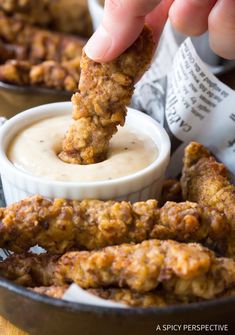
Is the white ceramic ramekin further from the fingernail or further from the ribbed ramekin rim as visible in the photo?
the fingernail

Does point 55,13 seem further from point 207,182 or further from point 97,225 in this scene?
point 97,225

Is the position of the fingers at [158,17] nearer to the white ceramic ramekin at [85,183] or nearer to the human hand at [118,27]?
the white ceramic ramekin at [85,183]

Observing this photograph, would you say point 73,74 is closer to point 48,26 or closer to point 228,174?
point 48,26

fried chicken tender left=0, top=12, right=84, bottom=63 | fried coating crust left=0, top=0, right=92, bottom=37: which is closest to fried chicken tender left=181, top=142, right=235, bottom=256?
fried chicken tender left=0, top=12, right=84, bottom=63

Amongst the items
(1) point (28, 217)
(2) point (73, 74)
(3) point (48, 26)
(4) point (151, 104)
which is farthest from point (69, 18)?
(1) point (28, 217)

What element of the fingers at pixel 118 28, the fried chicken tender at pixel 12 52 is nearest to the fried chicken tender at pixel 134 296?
the fingers at pixel 118 28
